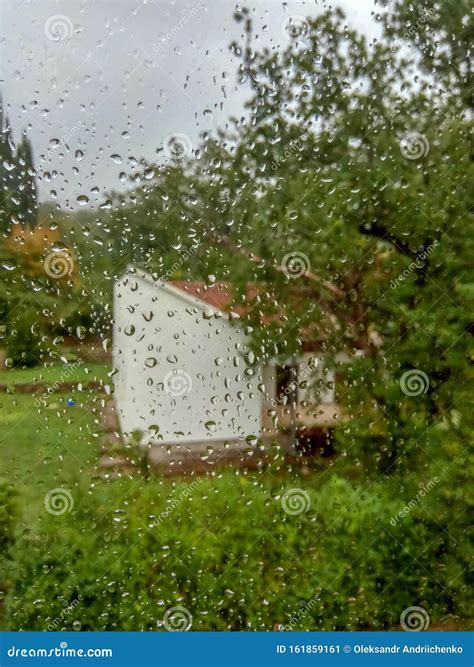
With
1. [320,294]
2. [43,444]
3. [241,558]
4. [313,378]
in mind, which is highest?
[320,294]

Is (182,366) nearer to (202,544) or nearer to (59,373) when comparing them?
(59,373)

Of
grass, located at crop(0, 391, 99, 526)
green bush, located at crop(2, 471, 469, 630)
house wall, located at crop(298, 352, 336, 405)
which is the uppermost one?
house wall, located at crop(298, 352, 336, 405)

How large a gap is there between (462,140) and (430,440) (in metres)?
0.71

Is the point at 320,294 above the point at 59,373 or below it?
above

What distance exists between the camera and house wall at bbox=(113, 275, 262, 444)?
135cm

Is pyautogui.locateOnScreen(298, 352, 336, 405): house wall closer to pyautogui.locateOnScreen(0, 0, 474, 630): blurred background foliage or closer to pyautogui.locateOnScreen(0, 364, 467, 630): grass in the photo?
pyautogui.locateOnScreen(0, 0, 474, 630): blurred background foliage

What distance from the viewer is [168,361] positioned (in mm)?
1351

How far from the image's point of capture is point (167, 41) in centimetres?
134

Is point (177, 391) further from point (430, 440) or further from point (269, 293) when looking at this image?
point (430, 440)

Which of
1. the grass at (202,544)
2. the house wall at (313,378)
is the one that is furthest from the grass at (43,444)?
the house wall at (313,378)

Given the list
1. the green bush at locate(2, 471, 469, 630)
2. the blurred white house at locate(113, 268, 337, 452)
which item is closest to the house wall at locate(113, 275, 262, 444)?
the blurred white house at locate(113, 268, 337, 452)

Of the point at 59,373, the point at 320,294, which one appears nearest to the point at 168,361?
the point at 59,373

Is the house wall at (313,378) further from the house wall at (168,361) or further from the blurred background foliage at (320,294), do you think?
the house wall at (168,361)

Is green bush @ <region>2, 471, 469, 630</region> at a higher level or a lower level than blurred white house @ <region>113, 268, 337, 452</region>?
lower
